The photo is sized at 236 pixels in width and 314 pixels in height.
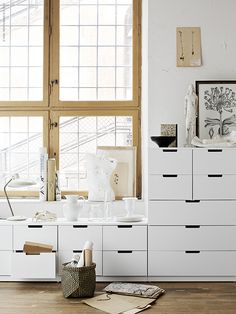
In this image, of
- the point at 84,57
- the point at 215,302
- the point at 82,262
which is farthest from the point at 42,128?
the point at 215,302

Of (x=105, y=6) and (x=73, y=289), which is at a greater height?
(x=105, y=6)

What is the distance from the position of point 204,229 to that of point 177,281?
0.48m

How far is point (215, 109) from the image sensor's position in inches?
185

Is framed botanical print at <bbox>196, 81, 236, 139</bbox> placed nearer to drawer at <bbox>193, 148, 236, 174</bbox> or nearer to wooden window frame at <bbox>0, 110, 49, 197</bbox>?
drawer at <bbox>193, 148, 236, 174</bbox>

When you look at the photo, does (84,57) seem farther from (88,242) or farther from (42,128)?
(88,242)

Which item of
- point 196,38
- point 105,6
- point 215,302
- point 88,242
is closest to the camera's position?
point 215,302

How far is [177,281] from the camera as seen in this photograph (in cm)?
438

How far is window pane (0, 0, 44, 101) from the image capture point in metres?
5.14

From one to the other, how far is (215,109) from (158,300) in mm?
1769

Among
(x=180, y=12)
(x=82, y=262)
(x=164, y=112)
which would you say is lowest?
(x=82, y=262)

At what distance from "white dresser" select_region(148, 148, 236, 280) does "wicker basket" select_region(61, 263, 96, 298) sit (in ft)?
2.14

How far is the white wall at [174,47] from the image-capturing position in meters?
4.70

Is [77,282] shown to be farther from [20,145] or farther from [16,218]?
[20,145]

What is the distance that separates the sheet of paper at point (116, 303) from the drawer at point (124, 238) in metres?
0.52
